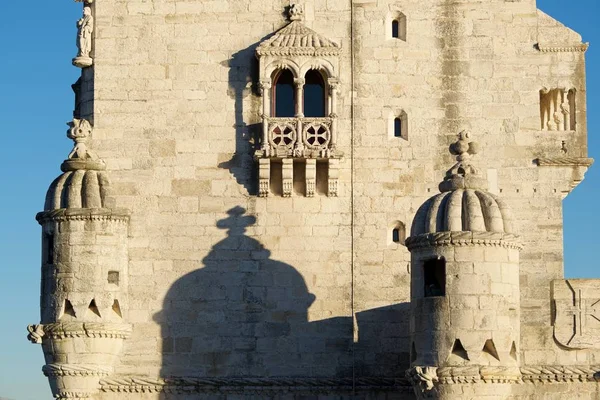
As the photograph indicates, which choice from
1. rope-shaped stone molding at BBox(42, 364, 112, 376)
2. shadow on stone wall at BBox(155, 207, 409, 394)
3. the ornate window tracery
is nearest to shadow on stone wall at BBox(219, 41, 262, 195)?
the ornate window tracery

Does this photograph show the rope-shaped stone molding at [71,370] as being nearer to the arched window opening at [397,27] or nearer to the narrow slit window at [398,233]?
the narrow slit window at [398,233]

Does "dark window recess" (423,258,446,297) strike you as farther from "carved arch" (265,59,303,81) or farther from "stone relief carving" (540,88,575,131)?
"carved arch" (265,59,303,81)

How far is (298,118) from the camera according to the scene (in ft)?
121

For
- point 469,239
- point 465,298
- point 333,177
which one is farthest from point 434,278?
point 333,177

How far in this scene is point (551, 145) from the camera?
37.2 meters

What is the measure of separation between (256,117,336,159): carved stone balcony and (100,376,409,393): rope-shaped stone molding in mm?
4763

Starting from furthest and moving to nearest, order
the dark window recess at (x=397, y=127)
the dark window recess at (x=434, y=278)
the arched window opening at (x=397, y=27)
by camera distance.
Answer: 1. the arched window opening at (x=397, y=27)
2. the dark window recess at (x=397, y=127)
3. the dark window recess at (x=434, y=278)

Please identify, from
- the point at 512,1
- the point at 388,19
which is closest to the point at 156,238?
the point at 388,19

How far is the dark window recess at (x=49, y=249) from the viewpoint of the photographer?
36375mm

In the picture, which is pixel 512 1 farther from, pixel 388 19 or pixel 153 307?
pixel 153 307

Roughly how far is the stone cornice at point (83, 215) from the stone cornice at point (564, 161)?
9.00m

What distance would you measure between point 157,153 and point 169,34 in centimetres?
268

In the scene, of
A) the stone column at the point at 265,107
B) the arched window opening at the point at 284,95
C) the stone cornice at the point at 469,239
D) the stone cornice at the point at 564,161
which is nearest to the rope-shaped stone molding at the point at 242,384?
the stone cornice at the point at 469,239

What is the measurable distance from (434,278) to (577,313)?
3615mm
